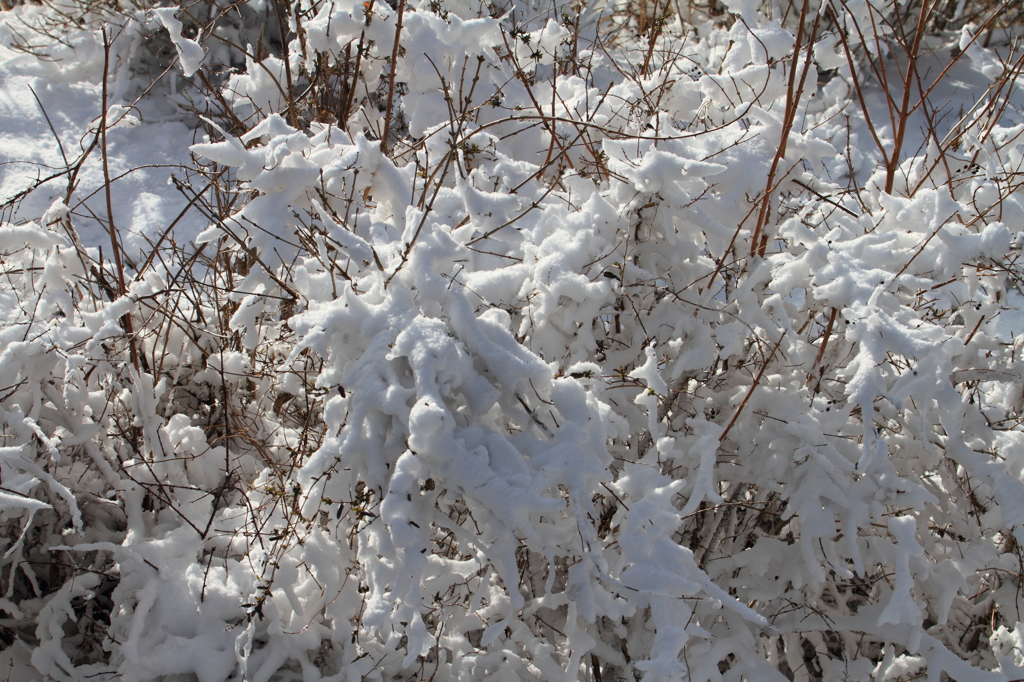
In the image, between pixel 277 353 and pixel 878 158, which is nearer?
pixel 277 353

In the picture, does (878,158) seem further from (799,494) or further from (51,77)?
(51,77)

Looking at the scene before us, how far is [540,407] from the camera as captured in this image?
1710mm

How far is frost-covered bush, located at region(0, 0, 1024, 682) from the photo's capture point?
1.65 meters

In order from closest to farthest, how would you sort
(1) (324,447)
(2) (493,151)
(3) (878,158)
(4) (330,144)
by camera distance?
(1) (324,447) < (4) (330,144) < (2) (493,151) < (3) (878,158)

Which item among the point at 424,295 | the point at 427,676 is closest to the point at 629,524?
the point at 424,295

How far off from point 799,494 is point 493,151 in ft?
4.91

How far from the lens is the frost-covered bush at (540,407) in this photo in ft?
5.42

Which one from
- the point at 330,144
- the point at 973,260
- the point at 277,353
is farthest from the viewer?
the point at 277,353

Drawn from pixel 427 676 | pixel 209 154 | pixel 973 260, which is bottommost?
pixel 427 676

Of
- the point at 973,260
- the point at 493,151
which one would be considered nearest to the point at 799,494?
the point at 973,260

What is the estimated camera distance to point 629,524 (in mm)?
1767

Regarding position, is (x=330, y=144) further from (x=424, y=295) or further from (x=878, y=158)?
(x=878, y=158)

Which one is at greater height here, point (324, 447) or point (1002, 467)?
point (324, 447)

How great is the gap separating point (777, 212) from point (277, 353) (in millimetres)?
1938
